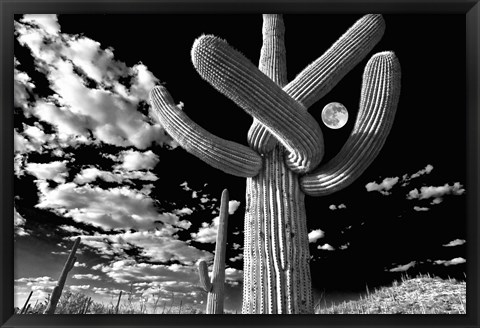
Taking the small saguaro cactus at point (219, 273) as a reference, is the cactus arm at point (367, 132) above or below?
above

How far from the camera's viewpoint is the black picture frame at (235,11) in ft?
11.0

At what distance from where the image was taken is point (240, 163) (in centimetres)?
329

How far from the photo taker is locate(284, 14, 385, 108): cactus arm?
11.0 feet

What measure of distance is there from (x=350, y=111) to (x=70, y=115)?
7.36 ft

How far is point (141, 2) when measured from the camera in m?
3.56

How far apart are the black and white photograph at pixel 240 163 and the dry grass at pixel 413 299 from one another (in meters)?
Result: 0.02

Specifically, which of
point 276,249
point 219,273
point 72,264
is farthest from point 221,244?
point 72,264

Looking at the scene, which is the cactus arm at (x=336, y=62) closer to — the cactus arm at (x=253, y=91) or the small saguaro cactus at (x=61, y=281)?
the cactus arm at (x=253, y=91)

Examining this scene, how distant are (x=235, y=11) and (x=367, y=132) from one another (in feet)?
4.18

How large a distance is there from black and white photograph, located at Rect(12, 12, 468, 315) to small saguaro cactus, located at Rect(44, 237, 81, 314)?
0.02 meters

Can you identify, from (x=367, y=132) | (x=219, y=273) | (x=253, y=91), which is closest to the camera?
(x=253, y=91)

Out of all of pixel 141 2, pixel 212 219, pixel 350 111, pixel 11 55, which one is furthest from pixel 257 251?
pixel 11 55

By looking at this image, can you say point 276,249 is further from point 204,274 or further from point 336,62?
point 336,62

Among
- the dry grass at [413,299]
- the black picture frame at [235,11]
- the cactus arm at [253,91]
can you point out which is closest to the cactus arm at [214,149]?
the cactus arm at [253,91]
